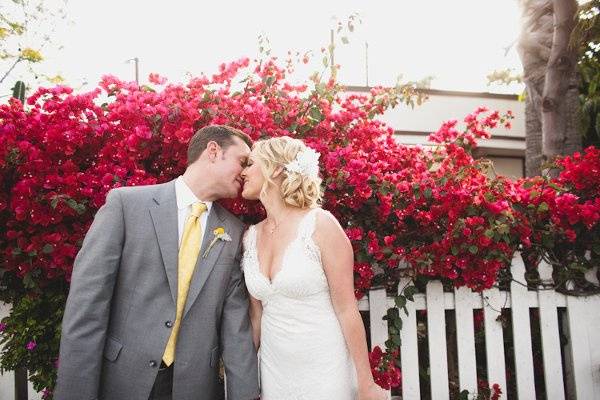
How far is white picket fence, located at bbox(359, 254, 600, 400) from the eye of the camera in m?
3.38

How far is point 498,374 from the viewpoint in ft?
11.3

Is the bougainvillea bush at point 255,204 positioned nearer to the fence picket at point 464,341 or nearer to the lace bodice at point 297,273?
the fence picket at point 464,341

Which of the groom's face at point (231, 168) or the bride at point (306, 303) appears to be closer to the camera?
the bride at point (306, 303)

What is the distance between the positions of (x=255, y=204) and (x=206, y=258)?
84cm

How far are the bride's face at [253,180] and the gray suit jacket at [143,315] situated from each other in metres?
0.35

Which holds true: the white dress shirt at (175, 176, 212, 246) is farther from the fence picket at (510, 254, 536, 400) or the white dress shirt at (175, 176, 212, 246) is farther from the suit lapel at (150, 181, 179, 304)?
the fence picket at (510, 254, 536, 400)

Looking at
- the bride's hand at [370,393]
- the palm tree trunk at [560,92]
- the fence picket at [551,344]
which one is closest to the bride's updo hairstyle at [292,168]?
the bride's hand at [370,393]

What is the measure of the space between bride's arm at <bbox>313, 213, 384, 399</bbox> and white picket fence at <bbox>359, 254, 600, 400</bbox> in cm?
91

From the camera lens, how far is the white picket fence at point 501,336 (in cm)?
338

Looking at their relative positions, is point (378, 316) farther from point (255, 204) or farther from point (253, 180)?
point (253, 180)

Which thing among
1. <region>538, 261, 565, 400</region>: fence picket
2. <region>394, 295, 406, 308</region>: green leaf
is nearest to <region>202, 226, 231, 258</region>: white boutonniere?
<region>394, 295, 406, 308</region>: green leaf

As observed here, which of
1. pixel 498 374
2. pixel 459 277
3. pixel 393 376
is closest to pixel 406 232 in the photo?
pixel 459 277

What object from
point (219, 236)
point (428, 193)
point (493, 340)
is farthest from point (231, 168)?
point (493, 340)

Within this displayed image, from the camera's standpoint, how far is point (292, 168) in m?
2.58
